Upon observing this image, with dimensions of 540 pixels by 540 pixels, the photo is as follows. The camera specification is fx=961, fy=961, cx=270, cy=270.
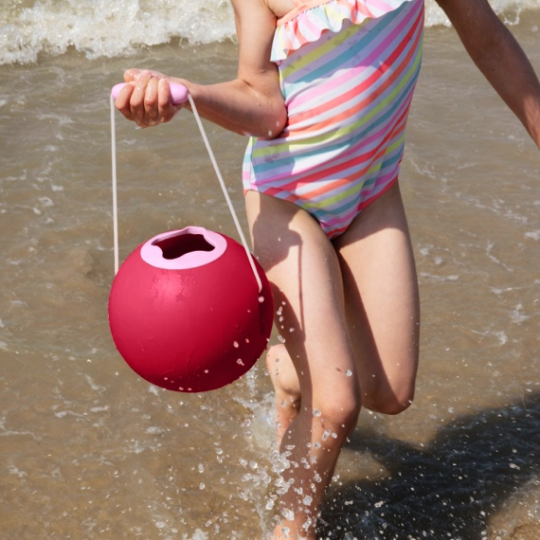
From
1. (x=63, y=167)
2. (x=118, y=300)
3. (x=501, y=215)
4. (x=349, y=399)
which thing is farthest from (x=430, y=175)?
(x=118, y=300)

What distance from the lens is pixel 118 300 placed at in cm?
267

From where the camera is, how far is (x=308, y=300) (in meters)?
2.99

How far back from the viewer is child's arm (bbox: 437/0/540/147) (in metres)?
3.40

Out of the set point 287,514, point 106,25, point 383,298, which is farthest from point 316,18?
point 106,25

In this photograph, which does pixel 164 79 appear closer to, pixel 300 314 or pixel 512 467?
pixel 300 314

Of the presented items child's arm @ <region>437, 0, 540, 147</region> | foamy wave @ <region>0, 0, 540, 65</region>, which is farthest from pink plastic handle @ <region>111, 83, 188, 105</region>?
foamy wave @ <region>0, 0, 540, 65</region>

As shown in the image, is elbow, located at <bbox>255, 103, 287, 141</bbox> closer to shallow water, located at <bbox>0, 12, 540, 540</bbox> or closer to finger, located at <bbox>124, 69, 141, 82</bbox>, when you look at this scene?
finger, located at <bbox>124, 69, 141, 82</bbox>

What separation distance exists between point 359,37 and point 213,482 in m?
1.75

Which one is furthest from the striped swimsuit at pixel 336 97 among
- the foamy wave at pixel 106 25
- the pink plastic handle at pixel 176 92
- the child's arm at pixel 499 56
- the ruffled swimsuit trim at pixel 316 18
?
the foamy wave at pixel 106 25

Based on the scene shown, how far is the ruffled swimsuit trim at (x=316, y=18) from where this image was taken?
9.79 ft

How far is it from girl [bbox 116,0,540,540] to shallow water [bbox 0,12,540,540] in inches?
21.9

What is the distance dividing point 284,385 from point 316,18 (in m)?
1.34

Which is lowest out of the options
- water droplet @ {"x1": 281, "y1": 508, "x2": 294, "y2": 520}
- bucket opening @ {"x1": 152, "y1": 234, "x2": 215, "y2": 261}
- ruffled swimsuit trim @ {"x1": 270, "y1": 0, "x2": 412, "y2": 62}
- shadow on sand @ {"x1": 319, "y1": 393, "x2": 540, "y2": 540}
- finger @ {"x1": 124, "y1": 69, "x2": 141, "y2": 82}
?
shadow on sand @ {"x1": 319, "y1": 393, "x2": 540, "y2": 540}

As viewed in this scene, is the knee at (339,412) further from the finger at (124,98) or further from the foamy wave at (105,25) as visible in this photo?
the foamy wave at (105,25)
